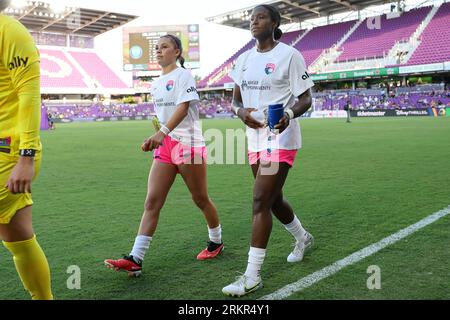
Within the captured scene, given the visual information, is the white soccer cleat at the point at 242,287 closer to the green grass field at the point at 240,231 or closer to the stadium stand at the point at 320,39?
the green grass field at the point at 240,231

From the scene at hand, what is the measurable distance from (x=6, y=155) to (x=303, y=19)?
53736 mm

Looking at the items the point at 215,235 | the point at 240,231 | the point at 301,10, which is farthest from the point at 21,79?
the point at 301,10

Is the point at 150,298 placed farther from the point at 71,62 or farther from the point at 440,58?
the point at 71,62

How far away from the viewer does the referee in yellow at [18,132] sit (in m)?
2.28

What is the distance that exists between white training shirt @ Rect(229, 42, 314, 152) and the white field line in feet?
3.21

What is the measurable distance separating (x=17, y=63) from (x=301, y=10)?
1972 inches

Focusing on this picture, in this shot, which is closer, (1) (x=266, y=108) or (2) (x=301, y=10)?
(1) (x=266, y=108)

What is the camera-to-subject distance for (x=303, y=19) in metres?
52.6

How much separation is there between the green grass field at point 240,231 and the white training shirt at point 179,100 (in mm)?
1056

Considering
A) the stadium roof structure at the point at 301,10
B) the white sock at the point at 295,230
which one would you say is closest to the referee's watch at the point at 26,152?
the white sock at the point at 295,230

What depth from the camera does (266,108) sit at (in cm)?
346

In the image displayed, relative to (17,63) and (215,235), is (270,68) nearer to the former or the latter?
(215,235)

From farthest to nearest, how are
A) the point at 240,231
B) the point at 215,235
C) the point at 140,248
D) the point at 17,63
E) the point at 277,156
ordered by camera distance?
the point at 240,231 < the point at 215,235 < the point at 140,248 < the point at 277,156 < the point at 17,63
